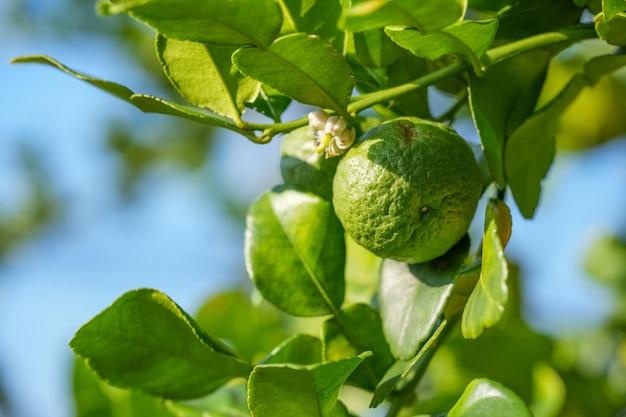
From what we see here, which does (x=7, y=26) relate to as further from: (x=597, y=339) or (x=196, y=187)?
(x=597, y=339)

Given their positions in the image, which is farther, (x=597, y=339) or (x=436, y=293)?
(x=597, y=339)

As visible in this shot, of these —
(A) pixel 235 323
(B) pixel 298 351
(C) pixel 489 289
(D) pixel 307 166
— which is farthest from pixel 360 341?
(A) pixel 235 323

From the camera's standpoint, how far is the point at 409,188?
2.72 ft

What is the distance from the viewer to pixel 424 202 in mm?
829

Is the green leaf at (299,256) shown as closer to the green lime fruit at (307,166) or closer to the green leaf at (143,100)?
the green lime fruit at (307,166)

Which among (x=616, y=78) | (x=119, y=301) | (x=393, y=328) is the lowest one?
(x=616, y=78)

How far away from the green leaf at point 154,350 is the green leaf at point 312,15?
1.05ft

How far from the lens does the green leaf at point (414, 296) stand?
851 millimetres

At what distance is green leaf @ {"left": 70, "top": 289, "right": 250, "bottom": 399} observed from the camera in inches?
35.7

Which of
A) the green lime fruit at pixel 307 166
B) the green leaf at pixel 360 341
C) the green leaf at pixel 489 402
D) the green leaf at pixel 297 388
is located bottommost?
the green leaf at pixel 360 341

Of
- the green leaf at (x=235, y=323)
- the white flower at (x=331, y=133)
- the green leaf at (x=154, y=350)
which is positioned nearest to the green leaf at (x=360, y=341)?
the green leaf at (x=154, y=350)

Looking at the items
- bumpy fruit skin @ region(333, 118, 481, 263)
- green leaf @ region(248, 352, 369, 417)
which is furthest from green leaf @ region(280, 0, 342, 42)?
green leaf @ region(248, 352, 369, 417)

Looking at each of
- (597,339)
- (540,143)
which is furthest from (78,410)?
Result: (597,339)

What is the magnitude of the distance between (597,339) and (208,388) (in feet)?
3.97
